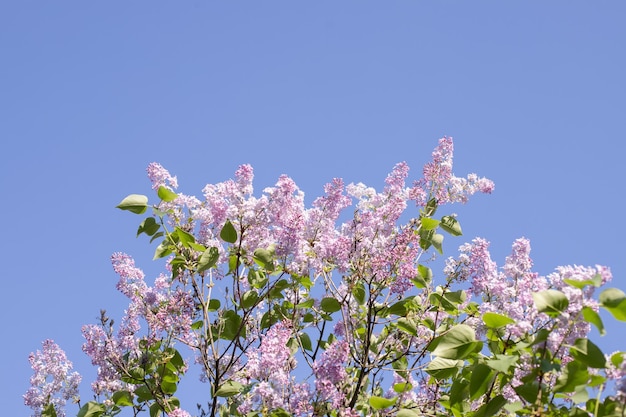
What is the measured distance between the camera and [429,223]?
4465 millimetres

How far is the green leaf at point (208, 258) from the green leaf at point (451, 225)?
4.82ft

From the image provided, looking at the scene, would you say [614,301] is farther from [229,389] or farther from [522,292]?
[229,389]

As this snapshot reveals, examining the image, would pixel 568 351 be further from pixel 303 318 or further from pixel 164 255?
pixel 164 255

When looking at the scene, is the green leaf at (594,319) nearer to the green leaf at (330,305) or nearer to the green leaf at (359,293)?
the green leaf at (359,293)

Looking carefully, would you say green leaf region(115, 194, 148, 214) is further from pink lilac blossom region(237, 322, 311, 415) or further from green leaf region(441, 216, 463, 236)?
green leaf region(441, 216, 463, 236)

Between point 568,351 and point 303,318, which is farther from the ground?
point 303,318

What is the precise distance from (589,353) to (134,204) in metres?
2.74

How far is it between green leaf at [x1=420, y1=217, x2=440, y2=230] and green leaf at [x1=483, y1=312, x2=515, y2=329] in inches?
47.9

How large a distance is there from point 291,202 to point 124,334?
147cm

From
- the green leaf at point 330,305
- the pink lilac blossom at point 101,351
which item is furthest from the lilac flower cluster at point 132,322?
the green leaf at point 330,305

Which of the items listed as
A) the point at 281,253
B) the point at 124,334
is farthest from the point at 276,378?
the point at 124,334

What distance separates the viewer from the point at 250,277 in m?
4.96

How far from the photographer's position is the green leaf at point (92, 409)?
465cm

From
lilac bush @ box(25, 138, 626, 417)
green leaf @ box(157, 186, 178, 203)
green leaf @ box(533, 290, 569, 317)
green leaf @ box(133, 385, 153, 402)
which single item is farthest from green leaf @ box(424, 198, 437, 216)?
green leaf @ box(133, 385, 153, 402)
